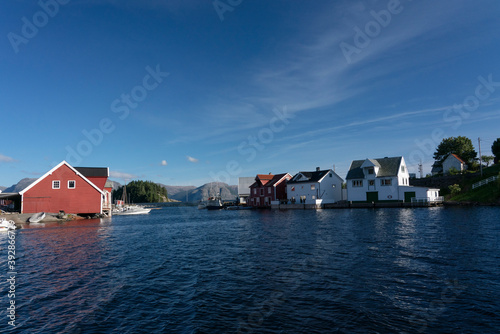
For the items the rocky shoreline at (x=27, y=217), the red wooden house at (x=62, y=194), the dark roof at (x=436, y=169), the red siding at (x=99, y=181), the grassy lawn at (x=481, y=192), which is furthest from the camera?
the dark roof at (x=436, y=169)

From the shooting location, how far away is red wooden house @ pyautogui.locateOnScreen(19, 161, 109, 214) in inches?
2010

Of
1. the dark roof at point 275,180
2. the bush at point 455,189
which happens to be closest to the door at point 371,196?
the bush at point 455,189

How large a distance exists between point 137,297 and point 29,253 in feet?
51.2

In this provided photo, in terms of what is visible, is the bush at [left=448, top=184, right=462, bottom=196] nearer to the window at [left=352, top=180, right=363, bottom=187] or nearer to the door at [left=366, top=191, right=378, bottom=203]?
the door at [left=366, top=191, right=378, bottom=203]

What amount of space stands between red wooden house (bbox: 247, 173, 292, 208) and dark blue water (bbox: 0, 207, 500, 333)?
7008 cm

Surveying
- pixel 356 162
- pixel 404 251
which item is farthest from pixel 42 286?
pixel 356 162

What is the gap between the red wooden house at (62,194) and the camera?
5106 cm

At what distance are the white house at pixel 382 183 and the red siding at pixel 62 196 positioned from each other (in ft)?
199

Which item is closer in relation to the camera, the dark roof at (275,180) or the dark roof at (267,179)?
the dark roof at (275,180)

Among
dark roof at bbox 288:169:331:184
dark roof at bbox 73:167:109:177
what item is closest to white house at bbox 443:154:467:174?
dark roof at bbox 288:169:331:184

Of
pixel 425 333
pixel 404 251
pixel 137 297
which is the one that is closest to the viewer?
pixel 425 333

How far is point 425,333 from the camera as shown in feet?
29.2

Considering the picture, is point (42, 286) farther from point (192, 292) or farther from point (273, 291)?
point (273, 291)

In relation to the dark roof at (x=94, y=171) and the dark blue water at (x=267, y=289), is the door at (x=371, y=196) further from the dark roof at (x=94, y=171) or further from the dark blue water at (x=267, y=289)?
the dark roof at (x=94, y=171)
